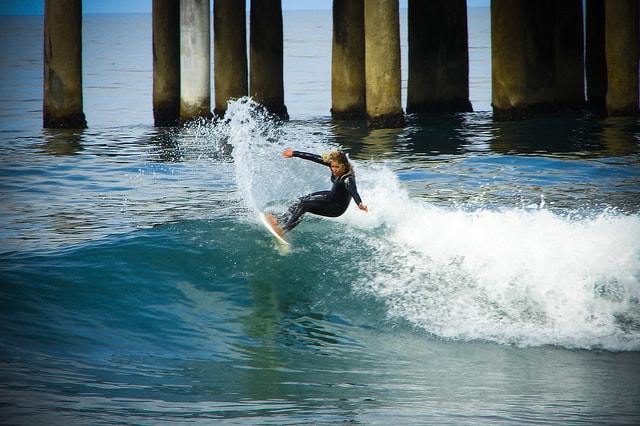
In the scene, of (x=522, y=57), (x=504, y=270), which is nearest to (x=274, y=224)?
(x=504, y=270)

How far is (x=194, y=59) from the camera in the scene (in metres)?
19.0

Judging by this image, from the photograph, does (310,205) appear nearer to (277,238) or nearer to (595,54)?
(277,238)

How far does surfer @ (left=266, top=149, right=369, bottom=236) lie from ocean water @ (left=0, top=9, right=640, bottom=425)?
1.64 ft

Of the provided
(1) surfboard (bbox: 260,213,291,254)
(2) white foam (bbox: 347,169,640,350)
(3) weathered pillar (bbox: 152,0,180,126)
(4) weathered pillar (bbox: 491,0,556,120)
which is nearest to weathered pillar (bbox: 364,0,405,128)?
(4) weathered pillar (bbox: 491,0,556,120)

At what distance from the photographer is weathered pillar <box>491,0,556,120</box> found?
17.2m

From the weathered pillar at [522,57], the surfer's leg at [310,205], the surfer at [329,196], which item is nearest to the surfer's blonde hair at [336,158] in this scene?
the surfer at [329,196]

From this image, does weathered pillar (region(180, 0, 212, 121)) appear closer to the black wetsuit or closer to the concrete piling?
the concrete piling

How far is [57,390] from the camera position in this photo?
6.46m

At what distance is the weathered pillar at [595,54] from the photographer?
70.8 feet

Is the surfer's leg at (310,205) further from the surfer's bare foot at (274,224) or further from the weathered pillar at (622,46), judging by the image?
the weathered pillar at (622,46)

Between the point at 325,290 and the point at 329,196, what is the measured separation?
115 centimetres

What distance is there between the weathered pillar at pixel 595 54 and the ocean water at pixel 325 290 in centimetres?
529

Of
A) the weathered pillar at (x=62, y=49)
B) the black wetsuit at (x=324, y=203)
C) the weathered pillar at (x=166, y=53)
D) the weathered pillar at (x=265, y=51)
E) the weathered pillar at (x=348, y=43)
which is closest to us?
the black wetsuit at (x=324, y=203)

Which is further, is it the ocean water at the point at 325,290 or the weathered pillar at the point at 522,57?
the weathered pillar at the point at 522,57
